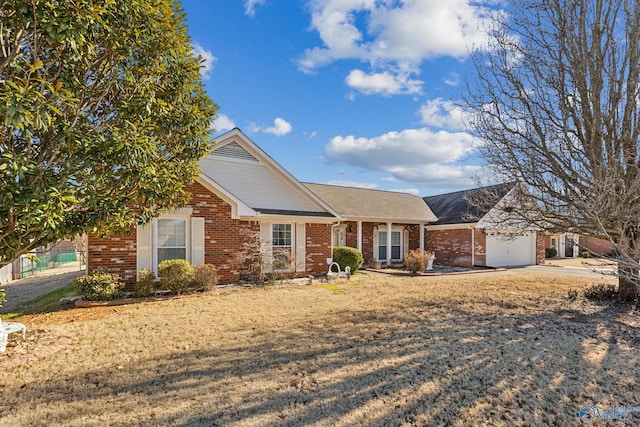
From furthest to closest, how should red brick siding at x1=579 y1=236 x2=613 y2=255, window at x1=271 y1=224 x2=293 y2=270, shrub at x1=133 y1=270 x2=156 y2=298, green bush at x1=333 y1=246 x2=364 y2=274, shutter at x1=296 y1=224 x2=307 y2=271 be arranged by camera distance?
green bush at x1=333 y1=246 x2=364 y2=274
shutter at x1=296 y1=224 x2=307 y2=271
window at x1=271 y1=224 x2=293 y2=270
shrub at x1=133 y1=270 x2=156 y2=298
red brick siding at x1=579 y1=236 x2=613 y2=255

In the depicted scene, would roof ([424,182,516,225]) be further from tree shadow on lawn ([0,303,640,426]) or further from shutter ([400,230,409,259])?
tree shadow on lawn ([0,303,640,426])

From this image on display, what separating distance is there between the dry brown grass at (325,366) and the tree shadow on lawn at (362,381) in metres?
0.02

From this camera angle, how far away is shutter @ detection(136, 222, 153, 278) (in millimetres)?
10828

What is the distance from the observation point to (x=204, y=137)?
27.3ft

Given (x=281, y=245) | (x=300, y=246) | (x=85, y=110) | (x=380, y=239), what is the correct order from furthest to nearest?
(x=380, y=239) → (x=300, y=246) → (x=281, y=245) → (x=85, y=110)

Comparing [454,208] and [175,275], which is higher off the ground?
[454,208]

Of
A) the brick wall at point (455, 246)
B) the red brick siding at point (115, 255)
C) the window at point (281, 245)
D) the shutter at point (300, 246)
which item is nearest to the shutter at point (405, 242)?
the brick wall at point (455, 246)

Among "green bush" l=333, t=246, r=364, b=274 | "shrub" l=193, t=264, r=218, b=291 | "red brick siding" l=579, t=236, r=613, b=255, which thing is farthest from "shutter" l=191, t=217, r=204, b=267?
"red brick siding" l=579, t=236, r=613, b=255

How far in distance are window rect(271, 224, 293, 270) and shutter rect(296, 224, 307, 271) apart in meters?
0.32

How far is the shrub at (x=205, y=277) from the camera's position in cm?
1109

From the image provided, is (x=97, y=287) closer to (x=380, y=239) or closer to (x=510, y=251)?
(x=380, y=239)

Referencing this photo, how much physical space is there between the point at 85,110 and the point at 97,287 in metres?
5.45

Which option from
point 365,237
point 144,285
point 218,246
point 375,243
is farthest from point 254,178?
point 375,243

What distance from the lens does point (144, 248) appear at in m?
10.9
